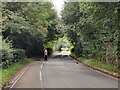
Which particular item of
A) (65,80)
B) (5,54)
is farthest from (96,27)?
(65,80)

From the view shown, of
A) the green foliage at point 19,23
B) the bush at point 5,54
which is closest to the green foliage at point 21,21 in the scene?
the green foliage at point 19,23

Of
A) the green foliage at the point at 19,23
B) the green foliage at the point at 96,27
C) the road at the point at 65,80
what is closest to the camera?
the road at the point at 65,80

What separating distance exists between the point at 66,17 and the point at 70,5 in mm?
3505

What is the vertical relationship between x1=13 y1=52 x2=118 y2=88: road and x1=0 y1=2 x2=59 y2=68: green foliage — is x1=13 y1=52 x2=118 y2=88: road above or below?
below

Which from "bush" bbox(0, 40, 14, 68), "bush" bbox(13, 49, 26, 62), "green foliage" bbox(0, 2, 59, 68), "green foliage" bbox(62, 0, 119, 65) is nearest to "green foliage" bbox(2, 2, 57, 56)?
"green foliage" bbox(0, 2, 59, 68)

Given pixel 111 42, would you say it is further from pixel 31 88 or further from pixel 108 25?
pixel 31 88

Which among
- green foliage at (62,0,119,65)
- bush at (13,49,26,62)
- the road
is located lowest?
the road

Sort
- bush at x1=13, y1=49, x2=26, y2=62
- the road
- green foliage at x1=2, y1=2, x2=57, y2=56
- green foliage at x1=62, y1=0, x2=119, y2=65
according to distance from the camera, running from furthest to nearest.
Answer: bush at x1=13, y1=49, x2=26, y2=62 → green foliage at x1=2, y1=2, x2=57, y2=56 → green foliage at x1=62, y1=0, x2=119, y2=65 → the road

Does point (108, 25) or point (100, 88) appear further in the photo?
point (108, 25)

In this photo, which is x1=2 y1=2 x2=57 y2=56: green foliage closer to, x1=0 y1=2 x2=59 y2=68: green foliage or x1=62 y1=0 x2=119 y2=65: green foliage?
x1=0 y1=2 x2=59 y2=68: green foliage

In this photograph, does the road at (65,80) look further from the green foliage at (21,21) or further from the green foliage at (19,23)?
the green foliage at (21,21)

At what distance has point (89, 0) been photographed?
77.6 ft

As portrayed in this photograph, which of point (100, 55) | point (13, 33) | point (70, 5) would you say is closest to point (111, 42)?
point (100, 55)

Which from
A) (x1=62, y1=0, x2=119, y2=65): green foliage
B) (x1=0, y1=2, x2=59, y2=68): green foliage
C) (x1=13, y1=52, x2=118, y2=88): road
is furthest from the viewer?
(x1=0, y1=2, x2=59, y2=68): green foliage
